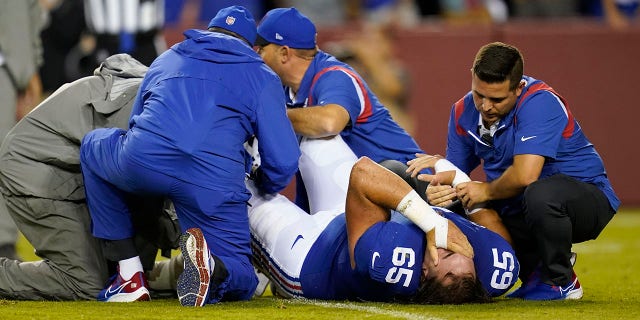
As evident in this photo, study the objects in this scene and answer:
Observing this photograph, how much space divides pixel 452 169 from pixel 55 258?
6.75ft

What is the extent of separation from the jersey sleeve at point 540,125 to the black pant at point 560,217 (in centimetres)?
18

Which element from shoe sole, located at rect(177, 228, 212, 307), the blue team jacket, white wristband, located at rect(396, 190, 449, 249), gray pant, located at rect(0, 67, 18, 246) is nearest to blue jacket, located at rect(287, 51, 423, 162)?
the blue team jacket

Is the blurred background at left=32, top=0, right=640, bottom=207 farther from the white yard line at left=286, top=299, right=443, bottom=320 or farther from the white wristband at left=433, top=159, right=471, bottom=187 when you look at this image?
the white yard line at left=286, top=299, right=443, bottom=320

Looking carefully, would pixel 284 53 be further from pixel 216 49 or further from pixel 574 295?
pixel 574 295

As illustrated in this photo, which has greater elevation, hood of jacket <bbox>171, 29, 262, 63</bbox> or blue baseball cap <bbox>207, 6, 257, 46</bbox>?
blue baseball cap <bbox>207, 6, 257, 46</bbox>

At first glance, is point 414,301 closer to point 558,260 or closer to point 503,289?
point 503,289

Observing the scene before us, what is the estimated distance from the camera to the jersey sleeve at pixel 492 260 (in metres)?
5.38

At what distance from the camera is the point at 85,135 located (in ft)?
19.0

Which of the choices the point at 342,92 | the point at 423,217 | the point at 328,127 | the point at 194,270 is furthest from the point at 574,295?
the point at 194,270

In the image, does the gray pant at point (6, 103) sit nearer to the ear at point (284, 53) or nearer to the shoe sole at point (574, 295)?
the ear at point (284, 53)

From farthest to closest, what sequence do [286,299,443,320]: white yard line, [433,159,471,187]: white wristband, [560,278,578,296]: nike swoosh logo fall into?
1. [433,159,471,187]: white wristband
2. [560,278,578,296]: nike swoosh logo
3. [286,299,443,320]: white yard line

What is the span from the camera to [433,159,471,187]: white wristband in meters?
6.12

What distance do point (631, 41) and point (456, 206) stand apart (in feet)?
20.2

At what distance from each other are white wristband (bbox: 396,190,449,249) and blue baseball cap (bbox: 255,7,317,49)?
1.69 metres
